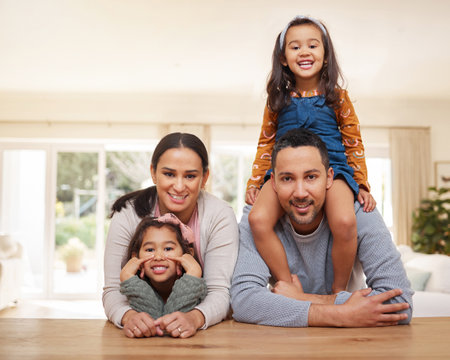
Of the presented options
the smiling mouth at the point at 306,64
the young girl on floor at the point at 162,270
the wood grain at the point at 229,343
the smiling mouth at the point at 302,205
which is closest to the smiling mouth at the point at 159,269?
the young girl on floor at the point at 162,270

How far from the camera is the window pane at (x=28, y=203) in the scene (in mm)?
7324

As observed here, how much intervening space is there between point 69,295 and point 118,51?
4.10 metres

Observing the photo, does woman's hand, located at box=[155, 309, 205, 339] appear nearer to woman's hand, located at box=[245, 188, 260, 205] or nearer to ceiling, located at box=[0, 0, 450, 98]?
woman's hand, located at box=[245, 188, 260, 205]

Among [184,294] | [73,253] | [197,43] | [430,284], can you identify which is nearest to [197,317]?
[184,294]

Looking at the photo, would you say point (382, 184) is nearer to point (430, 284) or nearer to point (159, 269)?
point (430, 284)

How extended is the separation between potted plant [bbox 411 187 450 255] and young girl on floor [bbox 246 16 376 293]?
5386 millimetres

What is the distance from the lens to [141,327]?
1.39 metres

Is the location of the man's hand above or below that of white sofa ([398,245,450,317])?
above

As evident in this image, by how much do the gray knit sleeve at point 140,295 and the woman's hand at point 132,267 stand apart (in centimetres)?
2

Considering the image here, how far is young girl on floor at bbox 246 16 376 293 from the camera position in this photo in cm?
176

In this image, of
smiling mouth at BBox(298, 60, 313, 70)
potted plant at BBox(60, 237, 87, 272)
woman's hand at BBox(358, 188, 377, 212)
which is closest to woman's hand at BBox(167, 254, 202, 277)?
woman's hand at BBox(358, 188, 377, 212)

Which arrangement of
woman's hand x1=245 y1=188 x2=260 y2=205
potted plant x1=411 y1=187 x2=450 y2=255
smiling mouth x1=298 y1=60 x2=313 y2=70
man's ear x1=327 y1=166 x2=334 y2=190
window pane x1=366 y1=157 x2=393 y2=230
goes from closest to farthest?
man's ear x1=327 y1=166 x2=334 y2=190
smiling mouth x1=298 y1=60 x2=313 y2=70
woman's hand x1=245 y1=188 x2=260 y2=205
potted plant x1=411 y1=187 x2=450 y2=255
window pane x1=366 y1=157 x2=393 y2=230

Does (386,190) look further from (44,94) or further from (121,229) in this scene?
(121,229)

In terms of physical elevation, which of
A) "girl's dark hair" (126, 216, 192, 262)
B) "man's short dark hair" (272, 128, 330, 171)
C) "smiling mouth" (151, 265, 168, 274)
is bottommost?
"smiling mouth" (151, 265, 168, 274)
